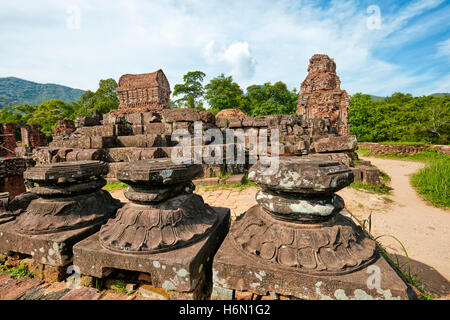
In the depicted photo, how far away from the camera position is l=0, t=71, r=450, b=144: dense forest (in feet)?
64.0

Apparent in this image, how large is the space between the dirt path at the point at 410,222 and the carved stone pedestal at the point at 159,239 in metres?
2.58

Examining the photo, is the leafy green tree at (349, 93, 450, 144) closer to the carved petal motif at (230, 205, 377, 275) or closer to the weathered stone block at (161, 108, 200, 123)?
the weathered stone block at (161, 108, 200, 123)

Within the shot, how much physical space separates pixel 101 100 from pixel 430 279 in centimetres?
3459

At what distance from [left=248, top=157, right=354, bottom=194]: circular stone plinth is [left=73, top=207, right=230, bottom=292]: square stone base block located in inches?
26.0

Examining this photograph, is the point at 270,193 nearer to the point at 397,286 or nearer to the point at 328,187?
the point at 328,187

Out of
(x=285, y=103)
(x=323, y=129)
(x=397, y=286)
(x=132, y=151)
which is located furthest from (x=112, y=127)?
(x=285, y=103)

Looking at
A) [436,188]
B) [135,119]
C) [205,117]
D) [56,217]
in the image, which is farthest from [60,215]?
[436,188]

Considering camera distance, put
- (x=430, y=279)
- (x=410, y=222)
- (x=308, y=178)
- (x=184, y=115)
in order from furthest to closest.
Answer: (x=184, y=115) < (x=410, y=222) < (x=430, y=279) < (x=308, y=178)

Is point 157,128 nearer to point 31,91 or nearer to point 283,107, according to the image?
point 283,107

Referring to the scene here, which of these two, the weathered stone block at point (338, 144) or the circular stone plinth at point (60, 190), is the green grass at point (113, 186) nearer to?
the circular stone plinth at point (60, 190)

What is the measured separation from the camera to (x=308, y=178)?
1195 millimetres

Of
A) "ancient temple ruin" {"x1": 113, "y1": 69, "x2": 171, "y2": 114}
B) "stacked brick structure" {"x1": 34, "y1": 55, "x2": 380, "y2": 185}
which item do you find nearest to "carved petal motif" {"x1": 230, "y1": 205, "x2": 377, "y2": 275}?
"stacked brick structure" {"x1": 34, "y1": 55, "x2": 380, "y2": 185}

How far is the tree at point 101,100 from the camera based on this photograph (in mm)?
27344

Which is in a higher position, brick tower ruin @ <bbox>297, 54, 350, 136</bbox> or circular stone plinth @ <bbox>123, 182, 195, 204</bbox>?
brick tower ruin @ <bbox>297, 54, 350, 136</bbox>
